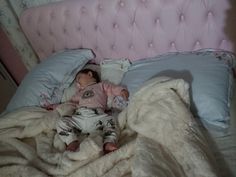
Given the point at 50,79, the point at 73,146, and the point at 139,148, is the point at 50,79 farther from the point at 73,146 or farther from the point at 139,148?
the point at 139,148

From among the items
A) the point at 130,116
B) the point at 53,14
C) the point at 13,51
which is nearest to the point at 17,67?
the point at 13,51

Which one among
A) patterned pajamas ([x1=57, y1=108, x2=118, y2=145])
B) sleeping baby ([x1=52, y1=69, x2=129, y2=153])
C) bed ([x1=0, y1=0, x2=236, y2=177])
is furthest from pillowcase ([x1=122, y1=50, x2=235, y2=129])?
patterned pajamas ([x1=57, y1=108, x2=118, y2=145])

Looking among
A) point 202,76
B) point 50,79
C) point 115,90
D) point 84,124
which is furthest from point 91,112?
point 202,76

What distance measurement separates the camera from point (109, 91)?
1.62 meters

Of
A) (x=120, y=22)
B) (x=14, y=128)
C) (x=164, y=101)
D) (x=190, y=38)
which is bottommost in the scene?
(x=14, y=128)

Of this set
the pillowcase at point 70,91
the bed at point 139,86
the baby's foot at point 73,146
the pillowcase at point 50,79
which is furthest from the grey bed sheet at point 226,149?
the pillowcase at point 50,79

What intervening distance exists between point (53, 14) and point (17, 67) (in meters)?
0.81

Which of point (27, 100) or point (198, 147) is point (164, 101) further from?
point (27, 100)

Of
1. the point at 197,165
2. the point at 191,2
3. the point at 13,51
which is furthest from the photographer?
the point at 13,51

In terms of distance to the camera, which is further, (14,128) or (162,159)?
(14,128)

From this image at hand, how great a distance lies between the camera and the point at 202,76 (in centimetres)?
134

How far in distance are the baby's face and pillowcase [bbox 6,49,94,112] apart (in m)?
0.13

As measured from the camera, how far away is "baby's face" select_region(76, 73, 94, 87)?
1704mm

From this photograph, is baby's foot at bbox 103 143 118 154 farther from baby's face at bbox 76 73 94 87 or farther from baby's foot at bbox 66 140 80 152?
baby's face at bbox 76 73 94 87
